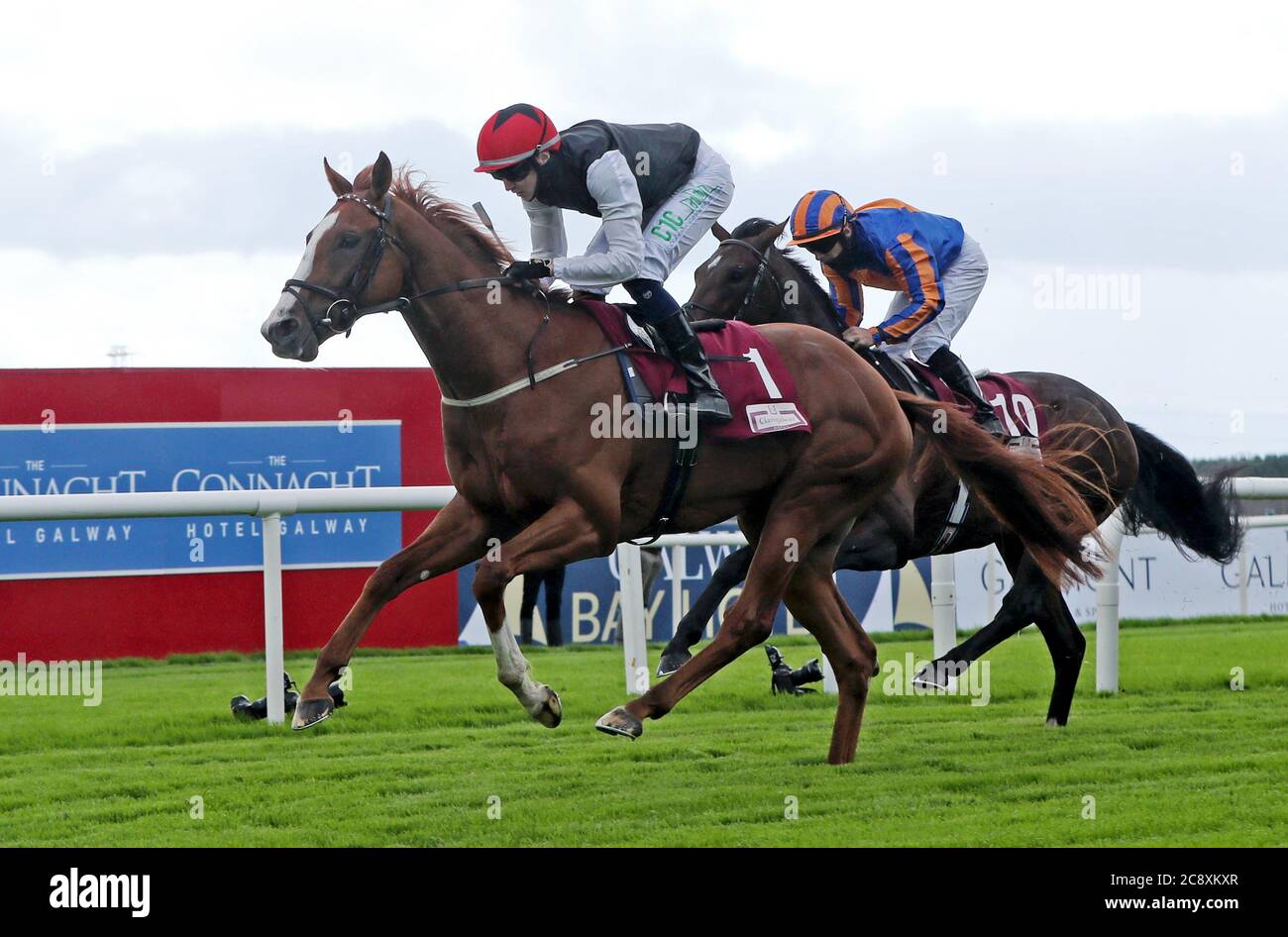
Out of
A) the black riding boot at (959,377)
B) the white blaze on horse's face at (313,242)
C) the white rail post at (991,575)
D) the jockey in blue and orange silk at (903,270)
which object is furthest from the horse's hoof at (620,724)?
the white rail post at (991,575)

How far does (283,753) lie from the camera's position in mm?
5066

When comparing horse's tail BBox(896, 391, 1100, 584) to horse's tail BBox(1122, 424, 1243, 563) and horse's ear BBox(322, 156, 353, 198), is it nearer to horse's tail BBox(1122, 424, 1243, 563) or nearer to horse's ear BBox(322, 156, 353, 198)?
horse's tail BBox(1122, 424, 1243, 563)

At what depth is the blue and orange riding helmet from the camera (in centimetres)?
559

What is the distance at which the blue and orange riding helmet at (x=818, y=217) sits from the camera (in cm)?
559

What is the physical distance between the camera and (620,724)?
422 centimetres

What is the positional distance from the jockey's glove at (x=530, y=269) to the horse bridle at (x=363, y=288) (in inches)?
2.0

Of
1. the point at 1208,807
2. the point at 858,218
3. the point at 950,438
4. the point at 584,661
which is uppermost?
the point at 858,218

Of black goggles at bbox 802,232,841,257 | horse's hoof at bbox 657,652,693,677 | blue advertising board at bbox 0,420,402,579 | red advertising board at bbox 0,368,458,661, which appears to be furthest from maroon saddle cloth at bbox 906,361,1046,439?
blue advertising board at bbox 0,420,402,579

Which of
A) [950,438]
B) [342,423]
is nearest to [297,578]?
[342,423]

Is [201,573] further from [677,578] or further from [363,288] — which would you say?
[363,288]

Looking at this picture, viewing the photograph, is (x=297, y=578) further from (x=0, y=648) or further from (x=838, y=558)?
(x=838, y=558)

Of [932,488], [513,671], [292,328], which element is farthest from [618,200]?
[932,488]

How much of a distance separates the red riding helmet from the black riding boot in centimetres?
205

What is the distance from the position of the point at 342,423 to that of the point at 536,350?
5775mm
